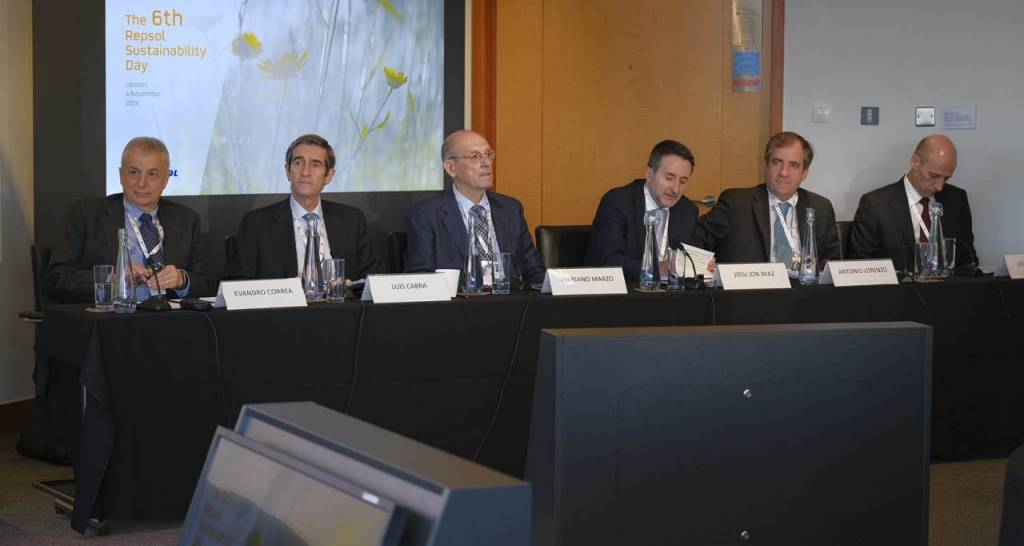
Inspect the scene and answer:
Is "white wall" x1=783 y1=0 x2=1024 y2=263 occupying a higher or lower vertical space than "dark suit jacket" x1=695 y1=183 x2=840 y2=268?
higher

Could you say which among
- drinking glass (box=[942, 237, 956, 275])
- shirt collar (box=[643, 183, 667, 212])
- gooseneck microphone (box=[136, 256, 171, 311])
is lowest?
gooseneck microphone (box=[136, 256, 171, 311])

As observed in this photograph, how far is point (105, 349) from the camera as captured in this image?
3.40m

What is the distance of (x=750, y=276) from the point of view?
4215mm

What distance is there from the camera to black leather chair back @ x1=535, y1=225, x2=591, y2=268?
195 inches

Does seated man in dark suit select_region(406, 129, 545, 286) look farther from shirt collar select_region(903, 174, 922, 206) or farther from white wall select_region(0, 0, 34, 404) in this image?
shirt collar select_region(903, 174, 922, 206)

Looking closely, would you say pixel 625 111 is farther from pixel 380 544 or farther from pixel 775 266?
pixel 380 544

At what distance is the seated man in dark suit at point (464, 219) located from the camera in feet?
15.0

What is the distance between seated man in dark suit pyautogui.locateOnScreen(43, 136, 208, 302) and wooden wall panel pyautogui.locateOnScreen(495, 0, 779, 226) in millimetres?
2025

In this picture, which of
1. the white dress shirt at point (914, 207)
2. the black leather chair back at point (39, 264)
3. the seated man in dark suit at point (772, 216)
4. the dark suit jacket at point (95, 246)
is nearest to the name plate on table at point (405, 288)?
the dark suit jacket at point (95, 246)

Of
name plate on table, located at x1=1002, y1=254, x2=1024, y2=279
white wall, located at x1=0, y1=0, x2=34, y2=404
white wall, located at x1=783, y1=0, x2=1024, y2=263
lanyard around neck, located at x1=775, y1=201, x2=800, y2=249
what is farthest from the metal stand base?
white wall, located at x1=783, y1=0, x2=1024, y2=263

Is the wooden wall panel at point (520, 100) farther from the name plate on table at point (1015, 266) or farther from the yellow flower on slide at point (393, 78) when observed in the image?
the name plate on table at point (1015, 266)

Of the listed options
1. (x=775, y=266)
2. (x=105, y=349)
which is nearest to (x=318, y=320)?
(x=105, y=349)

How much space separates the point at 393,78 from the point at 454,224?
4.52 feet

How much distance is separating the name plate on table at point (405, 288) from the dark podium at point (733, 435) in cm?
171
